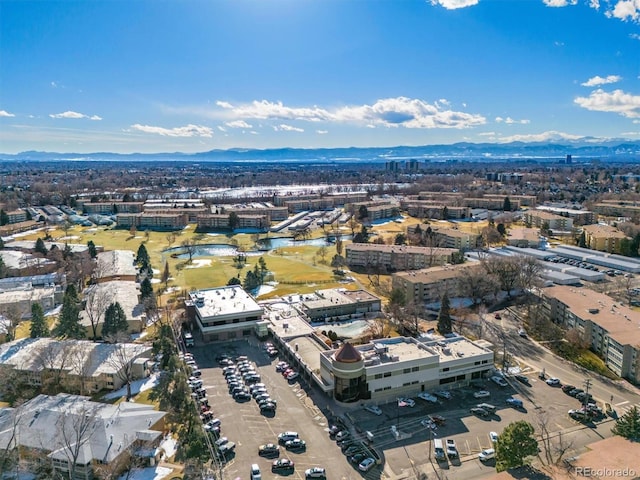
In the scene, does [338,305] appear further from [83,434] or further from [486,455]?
[83,434]

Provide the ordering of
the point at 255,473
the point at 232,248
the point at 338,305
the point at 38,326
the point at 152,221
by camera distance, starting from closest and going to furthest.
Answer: the point at 255,473 → the point at 38,326 → the point at 338,305 → the point at 232,248 → the point at 152,221

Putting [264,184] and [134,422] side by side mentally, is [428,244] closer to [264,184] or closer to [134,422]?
[134,422]

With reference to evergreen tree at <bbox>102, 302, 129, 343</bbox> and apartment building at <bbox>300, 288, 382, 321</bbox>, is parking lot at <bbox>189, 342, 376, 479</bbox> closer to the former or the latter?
evergreen tree at <bbox>102, 302, 129, 343</bbox>

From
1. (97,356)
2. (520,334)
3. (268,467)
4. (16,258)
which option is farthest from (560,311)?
(16,258)

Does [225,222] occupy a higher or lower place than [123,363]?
higher

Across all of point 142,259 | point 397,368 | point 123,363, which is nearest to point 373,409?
point 397,368

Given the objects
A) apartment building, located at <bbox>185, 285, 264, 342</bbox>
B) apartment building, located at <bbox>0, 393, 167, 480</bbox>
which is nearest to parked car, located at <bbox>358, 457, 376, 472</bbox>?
apartment building, located at <bbox>0, 393, 167, 480</bbox>
